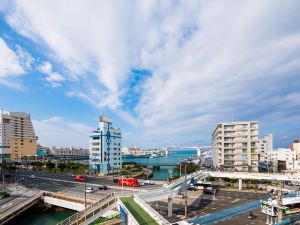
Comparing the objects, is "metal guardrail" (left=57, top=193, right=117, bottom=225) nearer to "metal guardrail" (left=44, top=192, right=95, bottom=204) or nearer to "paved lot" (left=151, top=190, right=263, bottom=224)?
"paved lot" (left=151, top=190, right=263, bottom=224)

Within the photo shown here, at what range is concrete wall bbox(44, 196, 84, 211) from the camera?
4469 centimetres

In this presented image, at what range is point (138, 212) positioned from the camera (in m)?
26.1

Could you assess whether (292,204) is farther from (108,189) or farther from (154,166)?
(154,166)

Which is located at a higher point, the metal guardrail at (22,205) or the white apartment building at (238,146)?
the white apartment building at (238,146)

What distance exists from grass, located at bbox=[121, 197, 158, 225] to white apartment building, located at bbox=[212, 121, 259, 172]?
57.3 meters

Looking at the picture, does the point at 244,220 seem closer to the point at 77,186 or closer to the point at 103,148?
the point at 77,186

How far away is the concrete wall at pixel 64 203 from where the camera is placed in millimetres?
44688

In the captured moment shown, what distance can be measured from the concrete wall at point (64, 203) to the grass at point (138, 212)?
680 inches

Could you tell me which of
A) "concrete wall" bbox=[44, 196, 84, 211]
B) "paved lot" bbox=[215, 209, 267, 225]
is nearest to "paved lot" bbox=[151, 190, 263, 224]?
"paved lot" bbox=[215, 209, 267, 225]

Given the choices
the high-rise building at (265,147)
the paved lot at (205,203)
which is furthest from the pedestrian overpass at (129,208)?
the high-rise building at (265,147)

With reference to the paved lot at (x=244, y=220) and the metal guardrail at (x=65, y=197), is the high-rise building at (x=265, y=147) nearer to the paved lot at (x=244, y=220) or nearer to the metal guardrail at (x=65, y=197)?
the paved lot at (x=244, y=220)

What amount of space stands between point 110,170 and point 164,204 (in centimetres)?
5230

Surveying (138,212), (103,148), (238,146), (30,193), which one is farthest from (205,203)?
(103,148)

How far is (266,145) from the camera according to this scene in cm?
14675
